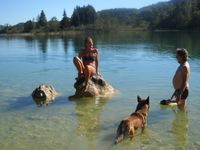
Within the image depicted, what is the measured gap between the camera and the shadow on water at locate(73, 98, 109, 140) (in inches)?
408

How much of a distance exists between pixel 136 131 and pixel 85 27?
150m

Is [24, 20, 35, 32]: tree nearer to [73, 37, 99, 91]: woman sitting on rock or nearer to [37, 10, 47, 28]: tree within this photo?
[37, 10, 47, 28]: tree

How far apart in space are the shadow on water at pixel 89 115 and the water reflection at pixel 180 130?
207 cm

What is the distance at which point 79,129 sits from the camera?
10.6m

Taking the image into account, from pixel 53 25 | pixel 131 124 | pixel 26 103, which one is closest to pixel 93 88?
pixel 26 103

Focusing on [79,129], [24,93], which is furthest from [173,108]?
[24,93]

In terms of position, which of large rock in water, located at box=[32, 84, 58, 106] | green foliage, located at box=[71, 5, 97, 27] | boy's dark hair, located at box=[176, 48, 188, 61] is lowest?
large rock in water, located at box=[32, 84, 58, 106]

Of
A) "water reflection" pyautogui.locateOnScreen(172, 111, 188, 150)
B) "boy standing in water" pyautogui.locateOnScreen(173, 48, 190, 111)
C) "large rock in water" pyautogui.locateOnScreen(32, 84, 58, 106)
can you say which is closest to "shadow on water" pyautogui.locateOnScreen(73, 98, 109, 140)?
"large rock in water" pyautogui.locateOnScreen(32, 84, 58, 106)

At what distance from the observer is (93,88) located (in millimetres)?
15078

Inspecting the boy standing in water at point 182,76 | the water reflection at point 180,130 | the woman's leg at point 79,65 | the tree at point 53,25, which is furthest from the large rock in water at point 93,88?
the tree at point 53,25

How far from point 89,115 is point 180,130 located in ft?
10.2

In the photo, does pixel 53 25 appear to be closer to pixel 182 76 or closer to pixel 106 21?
pixel 106 21

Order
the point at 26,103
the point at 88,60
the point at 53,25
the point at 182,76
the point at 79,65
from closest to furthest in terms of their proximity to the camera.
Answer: the point at 182,76
the point at 26,103
the point at 79,65
the point at 88,60
the point at 53,25

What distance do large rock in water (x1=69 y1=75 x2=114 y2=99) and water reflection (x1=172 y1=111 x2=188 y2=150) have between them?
12.9 ft
